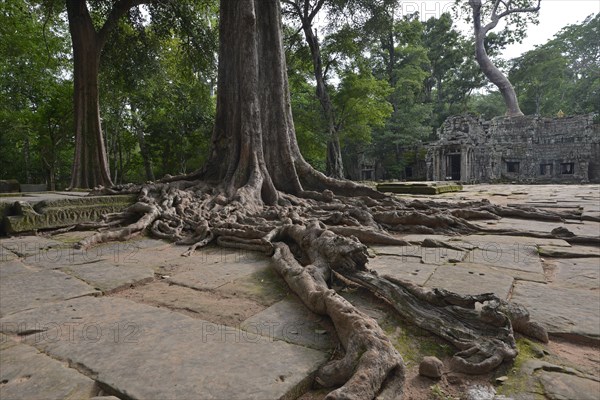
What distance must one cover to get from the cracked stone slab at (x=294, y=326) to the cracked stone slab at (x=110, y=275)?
106 centimetres

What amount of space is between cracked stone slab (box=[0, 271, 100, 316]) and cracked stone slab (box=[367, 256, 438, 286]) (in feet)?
6.41

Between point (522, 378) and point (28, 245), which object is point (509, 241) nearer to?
point (522, 378)

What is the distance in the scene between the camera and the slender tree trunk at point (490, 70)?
92.7 feet

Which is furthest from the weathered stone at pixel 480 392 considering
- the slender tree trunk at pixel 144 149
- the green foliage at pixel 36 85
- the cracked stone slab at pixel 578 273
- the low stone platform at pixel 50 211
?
the slender tree trunk at pixel 144 149

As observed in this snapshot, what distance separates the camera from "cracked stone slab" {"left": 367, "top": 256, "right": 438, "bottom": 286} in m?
2.30

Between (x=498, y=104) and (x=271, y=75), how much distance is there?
38593mm

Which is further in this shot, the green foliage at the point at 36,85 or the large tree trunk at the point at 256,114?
the green foliage at the point at 36,85

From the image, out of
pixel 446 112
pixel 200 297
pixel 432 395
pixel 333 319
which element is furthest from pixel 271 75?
pixel 446 112

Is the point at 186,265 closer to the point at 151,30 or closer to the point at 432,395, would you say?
the point at 432,395

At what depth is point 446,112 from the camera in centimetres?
3250

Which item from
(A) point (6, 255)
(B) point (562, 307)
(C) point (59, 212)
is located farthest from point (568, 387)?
(C) point (59, 212)

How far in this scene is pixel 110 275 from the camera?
2.43 meters

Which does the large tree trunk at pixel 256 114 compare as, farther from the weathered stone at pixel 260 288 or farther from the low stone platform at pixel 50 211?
the weathered stone at pixel 260 288

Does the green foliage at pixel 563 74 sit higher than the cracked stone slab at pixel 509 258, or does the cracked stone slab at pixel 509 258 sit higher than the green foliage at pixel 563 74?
the green foliage at pixel 563 74
